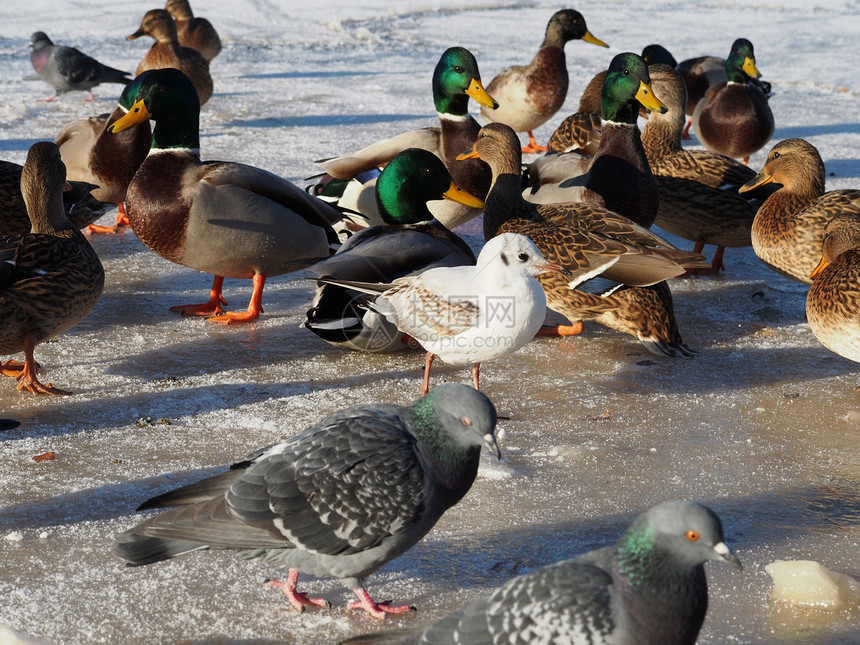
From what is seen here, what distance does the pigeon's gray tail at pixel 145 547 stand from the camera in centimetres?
245

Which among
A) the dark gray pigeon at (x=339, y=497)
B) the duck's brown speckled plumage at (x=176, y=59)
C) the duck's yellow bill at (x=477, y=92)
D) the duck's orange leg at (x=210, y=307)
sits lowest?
the duck's orange leg at (x=210, y=307)

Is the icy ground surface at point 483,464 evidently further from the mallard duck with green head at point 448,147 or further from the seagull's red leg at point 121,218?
the mallard duck with green head at point 448,147

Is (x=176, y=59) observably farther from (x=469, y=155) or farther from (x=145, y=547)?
(x=145, y=547)

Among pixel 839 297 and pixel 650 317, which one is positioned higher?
pixel 839 297

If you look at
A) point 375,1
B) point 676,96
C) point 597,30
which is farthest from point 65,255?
point 375,1

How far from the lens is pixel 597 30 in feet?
49.5

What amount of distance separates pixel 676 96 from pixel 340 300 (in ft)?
10.8

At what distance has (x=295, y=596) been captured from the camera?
267 cm

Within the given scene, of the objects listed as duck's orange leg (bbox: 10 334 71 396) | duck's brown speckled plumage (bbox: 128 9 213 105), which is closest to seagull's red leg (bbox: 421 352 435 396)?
duck's orange leg (bbox: 10 334 71 396)

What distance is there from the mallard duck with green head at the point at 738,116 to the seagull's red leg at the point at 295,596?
6.05m

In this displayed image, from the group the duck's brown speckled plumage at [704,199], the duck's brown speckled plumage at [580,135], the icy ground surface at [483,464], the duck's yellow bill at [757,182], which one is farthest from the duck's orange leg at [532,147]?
the duck's yellow bill at [757,182]

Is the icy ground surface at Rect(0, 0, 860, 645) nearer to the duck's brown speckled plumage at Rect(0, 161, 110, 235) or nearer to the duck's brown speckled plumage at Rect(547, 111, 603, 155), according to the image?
→ the duck's brown speckled plumage at Rect(0, 161, 110, 235)

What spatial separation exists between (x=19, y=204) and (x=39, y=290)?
1.48m

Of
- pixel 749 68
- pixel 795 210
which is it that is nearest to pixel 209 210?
pixel 795 210
